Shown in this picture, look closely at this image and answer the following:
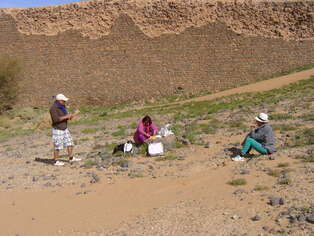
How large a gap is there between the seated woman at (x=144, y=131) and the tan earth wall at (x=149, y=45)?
39.7 ft

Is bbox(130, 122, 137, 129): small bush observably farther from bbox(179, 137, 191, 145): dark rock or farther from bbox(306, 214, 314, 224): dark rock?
bbox(306, 214, 314, 224): dark rock

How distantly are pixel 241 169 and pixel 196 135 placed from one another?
297cm

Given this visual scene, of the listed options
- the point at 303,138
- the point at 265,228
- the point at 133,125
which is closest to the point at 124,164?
the point at 303,138

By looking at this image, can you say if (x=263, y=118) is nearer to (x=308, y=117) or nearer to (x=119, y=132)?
(x=308, y=117)

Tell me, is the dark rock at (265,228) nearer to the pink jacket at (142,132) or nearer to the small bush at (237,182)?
the small bush at (237,182)

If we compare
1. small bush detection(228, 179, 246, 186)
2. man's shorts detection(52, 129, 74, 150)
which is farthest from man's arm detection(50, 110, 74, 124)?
small bush detection(228, 179, 246, 186)

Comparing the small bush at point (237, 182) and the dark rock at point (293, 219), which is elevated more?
the small bush at point (237, 182)

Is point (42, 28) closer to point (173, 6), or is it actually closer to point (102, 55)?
point (102, 55)

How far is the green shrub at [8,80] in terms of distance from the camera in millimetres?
23141

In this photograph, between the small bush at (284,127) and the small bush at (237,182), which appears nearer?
the small bush at (237,182)

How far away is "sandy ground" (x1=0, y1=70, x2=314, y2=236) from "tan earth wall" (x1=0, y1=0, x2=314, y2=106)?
1274 cm

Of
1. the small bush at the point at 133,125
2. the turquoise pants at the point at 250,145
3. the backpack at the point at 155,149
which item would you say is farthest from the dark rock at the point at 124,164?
the small bush at the point at 133,125

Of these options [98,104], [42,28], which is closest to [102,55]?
[98,104]

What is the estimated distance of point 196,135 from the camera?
948 cm
